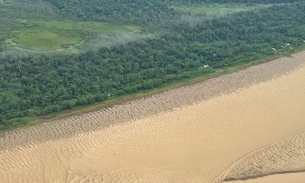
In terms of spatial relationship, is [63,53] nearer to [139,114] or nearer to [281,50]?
[139,114]

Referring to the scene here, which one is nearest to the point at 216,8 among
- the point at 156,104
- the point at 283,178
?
the point at 156,104

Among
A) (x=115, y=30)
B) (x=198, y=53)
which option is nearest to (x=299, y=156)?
(x=198, y=53)

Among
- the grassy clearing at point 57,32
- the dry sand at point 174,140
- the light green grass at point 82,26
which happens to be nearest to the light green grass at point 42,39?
the grassy clearing at point 57,32

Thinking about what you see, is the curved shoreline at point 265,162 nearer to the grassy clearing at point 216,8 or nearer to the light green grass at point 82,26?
the light green grass at point 82,26

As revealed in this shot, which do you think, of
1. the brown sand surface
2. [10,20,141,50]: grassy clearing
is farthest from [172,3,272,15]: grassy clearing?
the brown sand surface

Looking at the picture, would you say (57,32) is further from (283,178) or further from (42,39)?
(283,178)

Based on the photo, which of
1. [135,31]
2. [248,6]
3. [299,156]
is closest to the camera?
[299,156]
